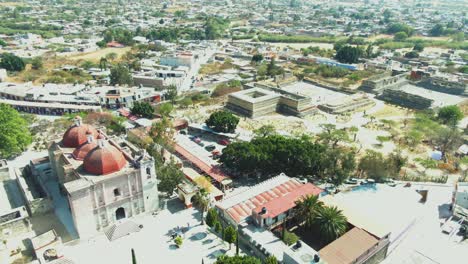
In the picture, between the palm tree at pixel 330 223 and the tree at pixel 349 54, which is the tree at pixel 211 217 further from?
the tree at pixel 349 54

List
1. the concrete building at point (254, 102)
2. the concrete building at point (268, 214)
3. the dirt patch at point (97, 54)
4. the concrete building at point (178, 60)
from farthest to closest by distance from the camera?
1. the dirt patch at point (97, 54)
2. the concrete building at point (178, 60)
3. the concrete building at point (254, 102)
4. the concrete building at point (268, 214)

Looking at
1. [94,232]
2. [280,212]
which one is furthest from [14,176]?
[280,212]

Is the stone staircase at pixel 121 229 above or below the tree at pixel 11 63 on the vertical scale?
below

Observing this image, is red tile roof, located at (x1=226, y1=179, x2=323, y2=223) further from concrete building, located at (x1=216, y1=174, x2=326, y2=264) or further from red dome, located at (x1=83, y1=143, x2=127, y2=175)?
red dome, located at (x1=83, y1=143, x2=127, y2=175)

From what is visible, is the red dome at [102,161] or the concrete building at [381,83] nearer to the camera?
the red dome at [102,161]

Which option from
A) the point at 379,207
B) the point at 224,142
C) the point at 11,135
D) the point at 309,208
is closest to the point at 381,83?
the point at 224,142

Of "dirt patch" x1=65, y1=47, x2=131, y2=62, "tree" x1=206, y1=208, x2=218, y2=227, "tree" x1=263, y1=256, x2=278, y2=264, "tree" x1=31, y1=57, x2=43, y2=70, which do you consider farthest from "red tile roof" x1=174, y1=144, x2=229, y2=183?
"dirt patch" x1=65, y1=47, x2=131, y2=62

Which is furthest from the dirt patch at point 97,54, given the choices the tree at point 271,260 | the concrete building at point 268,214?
the tree at point 271,260
